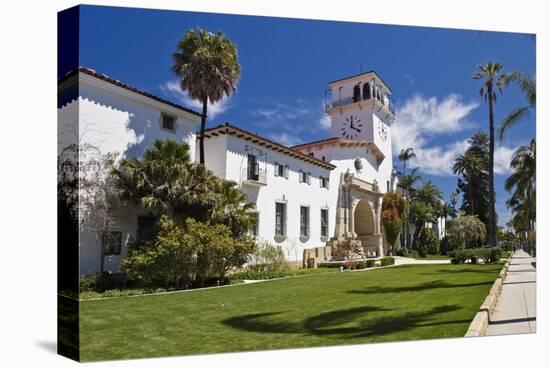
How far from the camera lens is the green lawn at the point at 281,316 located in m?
10.0

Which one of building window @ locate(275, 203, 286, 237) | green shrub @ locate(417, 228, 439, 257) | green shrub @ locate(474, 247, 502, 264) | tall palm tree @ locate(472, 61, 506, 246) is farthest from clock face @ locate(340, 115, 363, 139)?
green shrub @ locate(474, 247, 502, 264)

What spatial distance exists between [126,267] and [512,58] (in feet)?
39.1

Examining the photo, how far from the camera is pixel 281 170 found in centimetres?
1875

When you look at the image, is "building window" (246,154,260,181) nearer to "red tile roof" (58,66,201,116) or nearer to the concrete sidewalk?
"red tile roof" (58,66,201,116)

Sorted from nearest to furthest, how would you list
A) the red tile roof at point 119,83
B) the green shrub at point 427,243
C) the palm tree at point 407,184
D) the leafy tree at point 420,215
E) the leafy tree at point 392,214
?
the red tile roof at point 119,83
the palm tree at point 407,184
the green shrub at point 427,243
the leafy tree at point 420,215
the leafy tree at point 392,214

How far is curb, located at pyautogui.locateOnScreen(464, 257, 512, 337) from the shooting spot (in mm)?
11258

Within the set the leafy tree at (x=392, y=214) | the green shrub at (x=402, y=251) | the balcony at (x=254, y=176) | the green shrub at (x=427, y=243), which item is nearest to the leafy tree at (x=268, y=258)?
the balcony at (x=254, y=176)

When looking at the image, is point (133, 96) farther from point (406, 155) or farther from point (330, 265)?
point (330, 265)

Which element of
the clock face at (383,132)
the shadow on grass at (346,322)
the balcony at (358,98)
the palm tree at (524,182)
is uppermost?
the balcony at (358,98)

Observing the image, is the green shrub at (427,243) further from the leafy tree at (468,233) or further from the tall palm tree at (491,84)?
the tall palm tree at (491,84)

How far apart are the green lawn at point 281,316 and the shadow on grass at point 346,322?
2 cm

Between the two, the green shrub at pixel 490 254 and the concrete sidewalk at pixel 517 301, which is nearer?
the concrete sidewalk at pixel 517 301

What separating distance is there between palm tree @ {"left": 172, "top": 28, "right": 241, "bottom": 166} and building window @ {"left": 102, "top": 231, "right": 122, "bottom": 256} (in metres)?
3.86

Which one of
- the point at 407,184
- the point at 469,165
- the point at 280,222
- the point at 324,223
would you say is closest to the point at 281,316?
the point at 280,222
